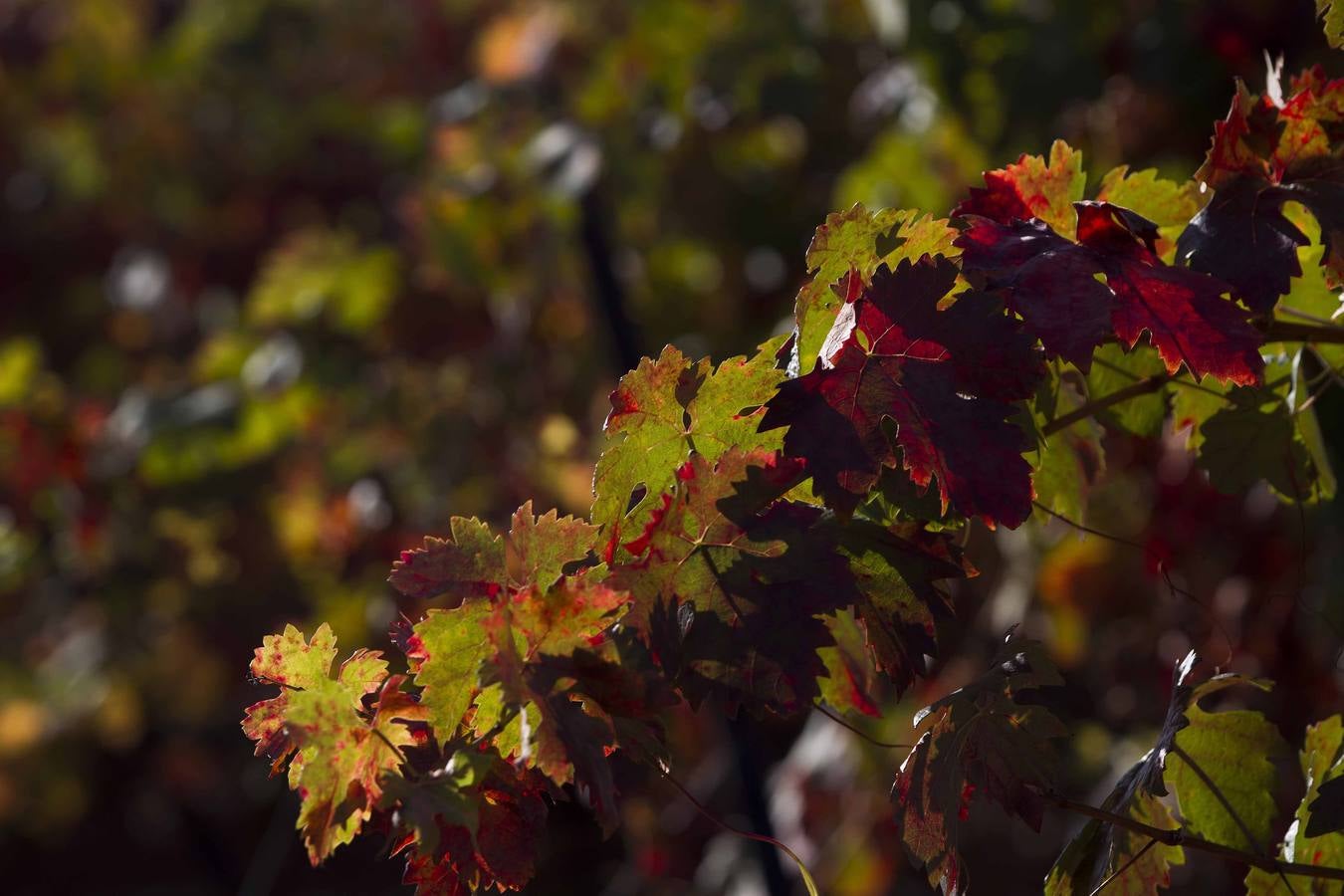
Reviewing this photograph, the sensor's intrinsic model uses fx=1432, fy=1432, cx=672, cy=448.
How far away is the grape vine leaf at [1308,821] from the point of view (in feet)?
2.63

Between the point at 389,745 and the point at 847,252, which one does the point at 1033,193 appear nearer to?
the point at 847,252

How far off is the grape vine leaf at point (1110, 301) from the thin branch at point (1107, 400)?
0.10 metres

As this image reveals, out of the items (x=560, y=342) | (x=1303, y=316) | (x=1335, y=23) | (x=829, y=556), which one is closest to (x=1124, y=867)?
(x=829, y=556)

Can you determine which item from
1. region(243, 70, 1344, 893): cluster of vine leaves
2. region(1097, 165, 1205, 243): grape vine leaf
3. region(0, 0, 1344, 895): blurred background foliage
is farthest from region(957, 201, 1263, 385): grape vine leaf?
region(0, 0, 1344, 895): blurred background foliage

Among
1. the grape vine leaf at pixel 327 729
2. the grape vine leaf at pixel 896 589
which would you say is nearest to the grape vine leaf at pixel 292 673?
the grape vine leaf at pixel 327 729

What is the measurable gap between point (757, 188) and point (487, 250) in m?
0.56

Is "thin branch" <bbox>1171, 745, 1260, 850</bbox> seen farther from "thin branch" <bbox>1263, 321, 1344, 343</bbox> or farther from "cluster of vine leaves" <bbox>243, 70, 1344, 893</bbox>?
"thin branch" <bbox>1263, 321, 1344, 343</bbox>

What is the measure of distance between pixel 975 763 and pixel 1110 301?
0.24 metres

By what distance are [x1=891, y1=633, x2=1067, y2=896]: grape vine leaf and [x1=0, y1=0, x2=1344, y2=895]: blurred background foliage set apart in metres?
0.66

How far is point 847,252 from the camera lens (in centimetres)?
74

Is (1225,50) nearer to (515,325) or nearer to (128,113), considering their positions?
(515,325)

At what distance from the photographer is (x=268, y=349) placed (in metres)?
2.60

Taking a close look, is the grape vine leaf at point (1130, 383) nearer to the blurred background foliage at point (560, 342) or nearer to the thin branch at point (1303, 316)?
the thin branch at point (1303, 316)

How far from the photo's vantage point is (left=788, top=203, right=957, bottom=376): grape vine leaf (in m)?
0.72
